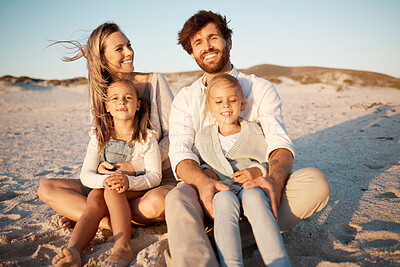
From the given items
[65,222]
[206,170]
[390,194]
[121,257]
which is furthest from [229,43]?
[65,222]

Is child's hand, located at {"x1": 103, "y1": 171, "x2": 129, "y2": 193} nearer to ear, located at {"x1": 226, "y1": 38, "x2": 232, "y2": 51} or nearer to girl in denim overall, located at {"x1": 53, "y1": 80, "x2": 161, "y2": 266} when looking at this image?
girl in denim overall, located at {"x1": 53, "y1": 80, "x2": 161, "y2": 266}

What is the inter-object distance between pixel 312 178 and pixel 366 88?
16717 mm

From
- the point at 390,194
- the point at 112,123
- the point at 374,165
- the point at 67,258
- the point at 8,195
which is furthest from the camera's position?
the point at 374,165

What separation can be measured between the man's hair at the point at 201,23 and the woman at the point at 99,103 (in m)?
0.58

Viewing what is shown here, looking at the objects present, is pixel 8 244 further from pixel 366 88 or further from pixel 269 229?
pixel 366 88

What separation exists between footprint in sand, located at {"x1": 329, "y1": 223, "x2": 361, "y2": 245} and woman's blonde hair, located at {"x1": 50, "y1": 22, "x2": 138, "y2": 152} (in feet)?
7.63

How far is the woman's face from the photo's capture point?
300 centimetres

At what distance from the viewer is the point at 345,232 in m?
2.34

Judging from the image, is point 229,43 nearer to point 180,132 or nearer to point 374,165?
point 180,132

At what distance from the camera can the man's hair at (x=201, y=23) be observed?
3.03m

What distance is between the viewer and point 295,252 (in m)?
2.13

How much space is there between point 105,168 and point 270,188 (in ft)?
5.15

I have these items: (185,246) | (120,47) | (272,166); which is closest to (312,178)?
(272,166)

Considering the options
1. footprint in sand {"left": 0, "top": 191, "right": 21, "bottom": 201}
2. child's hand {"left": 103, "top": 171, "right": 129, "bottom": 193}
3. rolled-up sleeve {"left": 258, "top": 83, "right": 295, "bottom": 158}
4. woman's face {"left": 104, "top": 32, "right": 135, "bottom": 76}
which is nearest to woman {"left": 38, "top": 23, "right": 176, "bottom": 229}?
woman's face {"left": 104, "top": 32, "right": 135, "bottom": 76}
